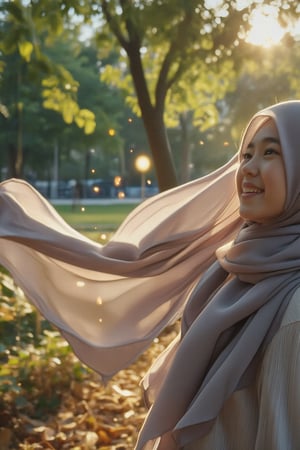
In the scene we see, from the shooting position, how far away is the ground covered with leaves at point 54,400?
160 inches

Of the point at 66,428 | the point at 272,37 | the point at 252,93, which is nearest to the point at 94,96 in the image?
the point at 252,93

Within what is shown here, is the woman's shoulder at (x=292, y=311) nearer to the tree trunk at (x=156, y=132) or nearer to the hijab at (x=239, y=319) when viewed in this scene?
the hijab at (x=239, y=319)

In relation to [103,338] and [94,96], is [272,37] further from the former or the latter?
[94,96]

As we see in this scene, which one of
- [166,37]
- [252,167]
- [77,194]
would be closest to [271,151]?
[252,167]

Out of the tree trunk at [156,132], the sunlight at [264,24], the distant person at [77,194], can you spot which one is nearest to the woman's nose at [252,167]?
the tree trunk at [156,132]

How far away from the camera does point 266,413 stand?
6.44 feet

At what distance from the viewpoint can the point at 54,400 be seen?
4.57 m

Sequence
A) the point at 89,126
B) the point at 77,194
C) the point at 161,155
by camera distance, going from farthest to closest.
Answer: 1. the point at 77,194
2. the point at 89,126
3. the point at 161,155

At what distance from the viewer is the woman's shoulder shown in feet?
6.56

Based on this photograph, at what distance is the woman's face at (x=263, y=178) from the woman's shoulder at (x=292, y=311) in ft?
0.82

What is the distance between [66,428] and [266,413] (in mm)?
2473

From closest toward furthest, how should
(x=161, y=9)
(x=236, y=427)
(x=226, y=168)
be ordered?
(x=236, y=427), (x=226, y=168), (x=161, y=9)

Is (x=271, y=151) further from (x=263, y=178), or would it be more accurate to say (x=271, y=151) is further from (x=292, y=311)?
(x=292, y=311)

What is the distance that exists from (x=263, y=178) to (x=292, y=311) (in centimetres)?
38
